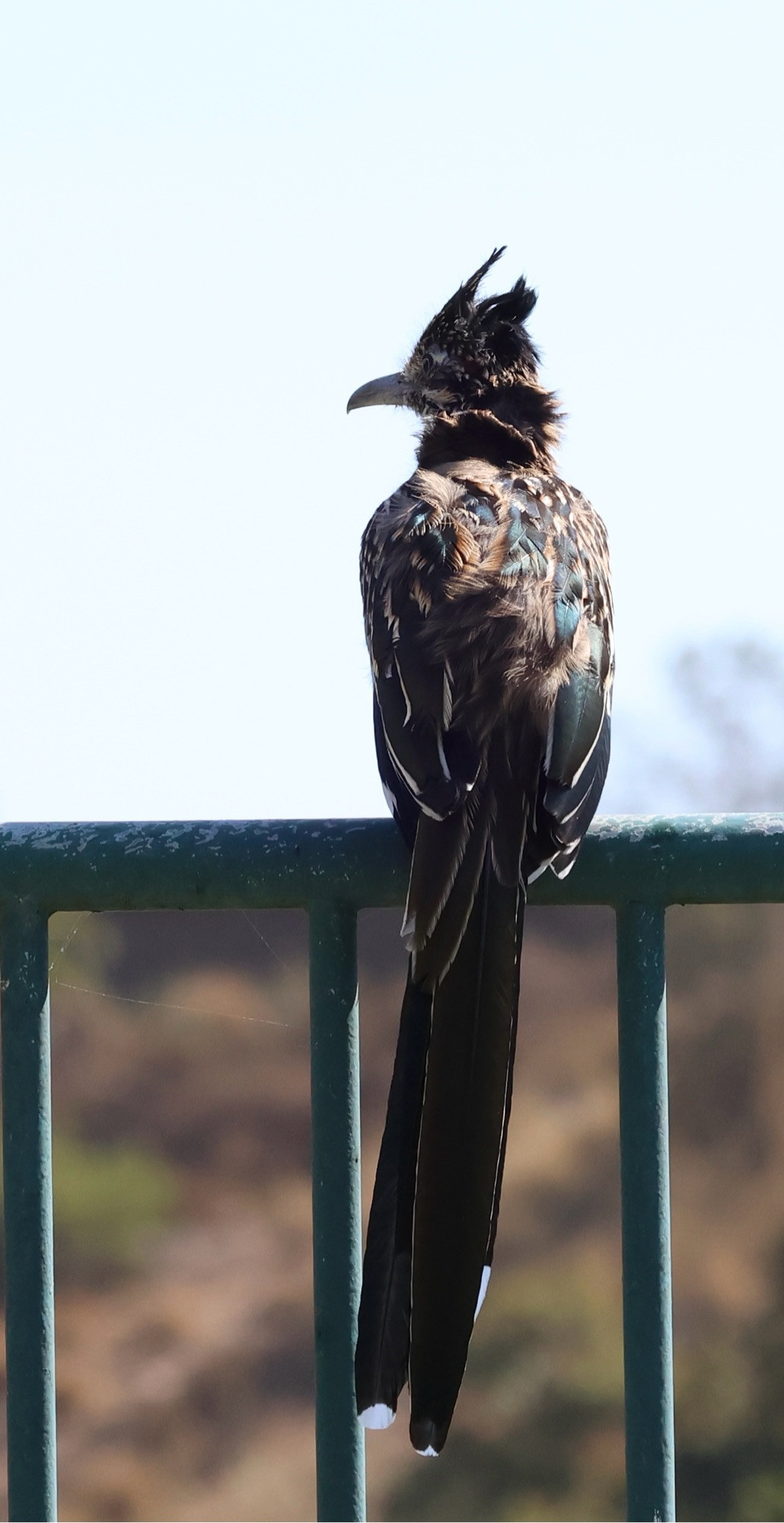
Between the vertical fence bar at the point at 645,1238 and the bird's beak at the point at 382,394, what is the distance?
357cm

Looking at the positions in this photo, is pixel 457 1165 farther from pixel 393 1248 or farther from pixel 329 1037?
pixel 329 1037

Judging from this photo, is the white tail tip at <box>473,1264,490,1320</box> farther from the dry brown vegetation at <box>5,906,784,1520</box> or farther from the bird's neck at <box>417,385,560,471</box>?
the dry brown vegetation at <box>5,906,784,1520</box>

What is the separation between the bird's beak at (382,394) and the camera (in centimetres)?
554

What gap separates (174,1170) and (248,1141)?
96 cm

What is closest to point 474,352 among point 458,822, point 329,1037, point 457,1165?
point 458,822

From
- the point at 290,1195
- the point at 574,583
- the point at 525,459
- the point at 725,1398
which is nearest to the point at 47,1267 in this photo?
the point at 574,583

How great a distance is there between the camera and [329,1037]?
7.51ft

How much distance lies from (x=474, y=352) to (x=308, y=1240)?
12.3 m

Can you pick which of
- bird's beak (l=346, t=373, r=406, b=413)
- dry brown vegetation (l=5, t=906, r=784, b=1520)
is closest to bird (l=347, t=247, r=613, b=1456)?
bird's beak (l=346, t=373, r=406, b=413)

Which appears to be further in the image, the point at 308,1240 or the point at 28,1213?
the point at 308,1240

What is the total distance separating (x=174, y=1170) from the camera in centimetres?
1725

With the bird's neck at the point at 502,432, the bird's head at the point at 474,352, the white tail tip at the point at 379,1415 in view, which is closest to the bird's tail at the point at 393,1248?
the white tail tip at the point at 379,1415

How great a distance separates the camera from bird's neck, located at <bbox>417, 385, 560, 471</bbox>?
4.82 meters

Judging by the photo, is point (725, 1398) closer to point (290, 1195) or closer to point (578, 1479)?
point (578, 1479)
